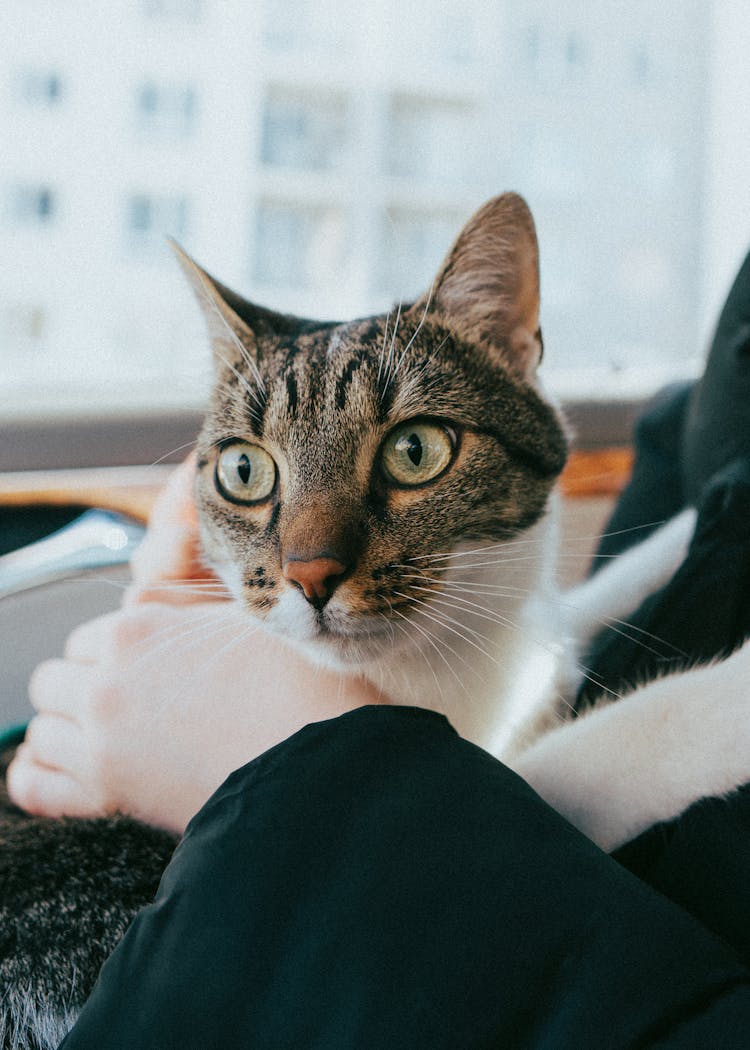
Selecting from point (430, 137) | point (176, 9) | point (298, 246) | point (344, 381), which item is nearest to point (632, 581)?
point (344, 381)

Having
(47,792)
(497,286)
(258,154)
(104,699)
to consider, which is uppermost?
(258,154)

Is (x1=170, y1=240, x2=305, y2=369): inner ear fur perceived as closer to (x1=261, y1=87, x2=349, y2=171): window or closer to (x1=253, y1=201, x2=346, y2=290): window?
(x1=253, y1=201, x2=346, y2=290): window

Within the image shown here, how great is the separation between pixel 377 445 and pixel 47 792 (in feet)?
1.36

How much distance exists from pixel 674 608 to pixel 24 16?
1371mm

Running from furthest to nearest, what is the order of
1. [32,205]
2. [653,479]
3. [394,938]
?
1. [32,205]
2. [653,479]
3. [394,938]

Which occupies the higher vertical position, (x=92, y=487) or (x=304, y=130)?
(x=304, y=130)

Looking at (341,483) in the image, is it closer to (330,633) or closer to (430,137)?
(330,633)

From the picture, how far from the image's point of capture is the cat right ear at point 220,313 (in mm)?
690

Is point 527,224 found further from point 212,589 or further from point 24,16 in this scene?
point 24,16

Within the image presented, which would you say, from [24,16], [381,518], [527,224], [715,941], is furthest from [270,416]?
[24,16]

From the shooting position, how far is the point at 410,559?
59 centimetres

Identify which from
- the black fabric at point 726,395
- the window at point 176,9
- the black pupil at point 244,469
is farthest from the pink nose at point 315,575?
the window at point 176,9

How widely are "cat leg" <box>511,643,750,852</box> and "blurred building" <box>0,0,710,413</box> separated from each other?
0.82 m

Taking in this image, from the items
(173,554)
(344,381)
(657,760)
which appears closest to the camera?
(657,760)
